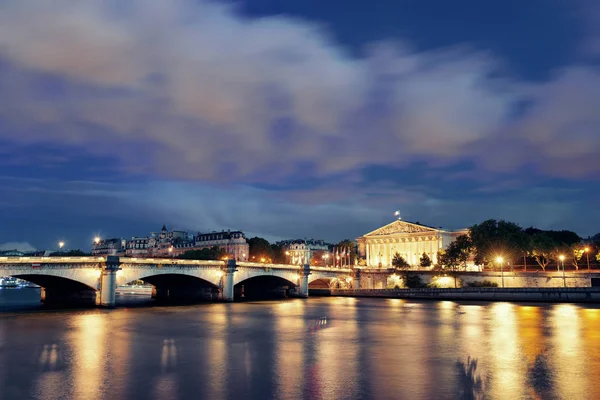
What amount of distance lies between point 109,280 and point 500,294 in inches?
3097

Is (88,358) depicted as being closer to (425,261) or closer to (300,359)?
(300,359)

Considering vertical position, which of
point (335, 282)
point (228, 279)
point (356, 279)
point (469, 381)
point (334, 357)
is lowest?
point (469, 381)

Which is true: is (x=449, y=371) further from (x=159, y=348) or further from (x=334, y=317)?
(x=334, y=317)

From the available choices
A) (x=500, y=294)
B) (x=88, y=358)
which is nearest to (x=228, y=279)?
(x=500, y=294)

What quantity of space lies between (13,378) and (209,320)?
125ft

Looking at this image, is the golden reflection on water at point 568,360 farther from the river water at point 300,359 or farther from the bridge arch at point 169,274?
the bridge arch at point 169,274

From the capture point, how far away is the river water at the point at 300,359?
93.8 ft

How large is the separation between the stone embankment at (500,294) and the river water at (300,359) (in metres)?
41.5

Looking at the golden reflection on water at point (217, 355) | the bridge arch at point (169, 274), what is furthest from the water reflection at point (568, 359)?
the bridge arch at point (169, 274)

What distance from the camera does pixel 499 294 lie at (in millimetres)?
114375

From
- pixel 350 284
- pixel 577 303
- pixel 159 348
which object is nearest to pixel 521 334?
pixel 159 348

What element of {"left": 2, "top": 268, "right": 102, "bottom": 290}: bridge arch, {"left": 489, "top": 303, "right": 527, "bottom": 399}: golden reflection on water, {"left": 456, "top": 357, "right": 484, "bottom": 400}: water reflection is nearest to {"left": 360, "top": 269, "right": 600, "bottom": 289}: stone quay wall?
{"left": 489, "top": 303, "right": 527, "bottom": 399}: golden reflection on water

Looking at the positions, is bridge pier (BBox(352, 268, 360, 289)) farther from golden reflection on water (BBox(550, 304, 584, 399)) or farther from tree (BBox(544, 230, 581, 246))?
golden reflection on water (BBox(550, 304, 584, 399))

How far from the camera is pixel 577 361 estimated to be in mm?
37438
